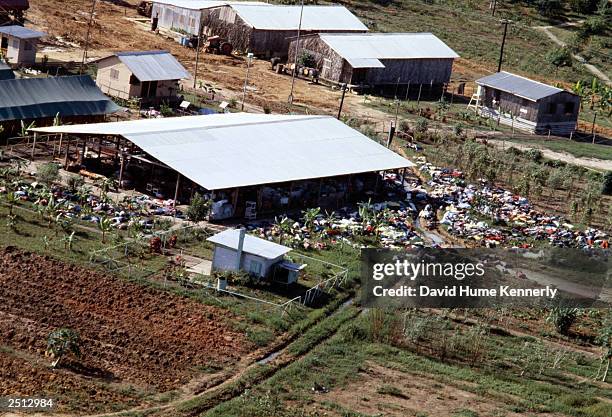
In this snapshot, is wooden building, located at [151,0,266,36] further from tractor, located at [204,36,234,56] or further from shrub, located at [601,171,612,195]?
shrub, located at [601,171,612,195]

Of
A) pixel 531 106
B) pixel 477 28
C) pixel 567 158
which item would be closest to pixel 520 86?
pixel 531 106

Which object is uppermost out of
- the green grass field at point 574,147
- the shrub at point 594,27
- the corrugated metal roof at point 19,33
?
the shrub at point 594,27

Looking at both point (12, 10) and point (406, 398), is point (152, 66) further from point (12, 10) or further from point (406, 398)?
point (406, 398)

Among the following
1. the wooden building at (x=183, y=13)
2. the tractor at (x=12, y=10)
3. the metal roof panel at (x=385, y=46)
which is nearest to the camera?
the tractor at (x=12, y=10)

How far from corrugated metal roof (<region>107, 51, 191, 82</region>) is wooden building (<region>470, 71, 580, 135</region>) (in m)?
23.2

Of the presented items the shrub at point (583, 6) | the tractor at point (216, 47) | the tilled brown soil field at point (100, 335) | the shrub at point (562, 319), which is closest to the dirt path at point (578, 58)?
the shrub at point (583, 6)

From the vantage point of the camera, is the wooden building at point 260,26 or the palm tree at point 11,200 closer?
the palm tree at point 11,200

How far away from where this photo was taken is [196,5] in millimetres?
91125

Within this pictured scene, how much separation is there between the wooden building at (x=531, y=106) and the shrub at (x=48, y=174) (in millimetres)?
37845

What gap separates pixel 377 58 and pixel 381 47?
2.11 meters

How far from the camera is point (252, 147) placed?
57.2m

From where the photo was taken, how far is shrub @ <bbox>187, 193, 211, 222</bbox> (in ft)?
165

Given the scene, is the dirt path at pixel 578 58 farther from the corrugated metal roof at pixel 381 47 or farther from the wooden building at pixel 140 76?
the wooden building at pixel 140 76

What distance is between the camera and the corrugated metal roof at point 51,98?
193ft
